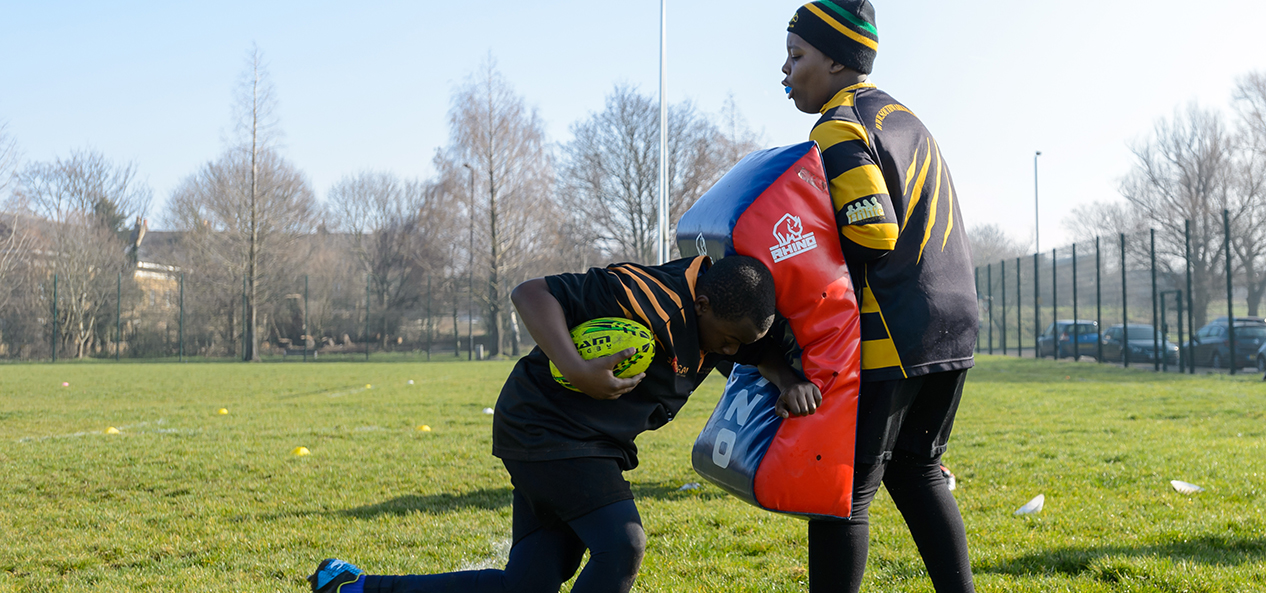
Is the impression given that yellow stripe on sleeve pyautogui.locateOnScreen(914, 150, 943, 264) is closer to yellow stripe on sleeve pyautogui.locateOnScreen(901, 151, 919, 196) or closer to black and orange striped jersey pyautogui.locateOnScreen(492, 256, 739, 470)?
yellow stripe on sleeve pyautogui.locateOnScreen(901, 151, 919, 196)

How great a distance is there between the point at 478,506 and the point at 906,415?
10.6 ft

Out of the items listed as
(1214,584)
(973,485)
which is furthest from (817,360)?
(973,485)

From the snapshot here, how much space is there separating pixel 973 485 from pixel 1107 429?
3.77 m

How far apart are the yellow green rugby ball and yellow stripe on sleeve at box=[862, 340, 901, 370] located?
0.56 meters

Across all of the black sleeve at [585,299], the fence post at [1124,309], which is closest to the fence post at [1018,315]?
the fence post at [1124,309]

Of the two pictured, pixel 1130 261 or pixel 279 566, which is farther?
pixel 1130 261

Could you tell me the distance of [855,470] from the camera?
2.29 meters

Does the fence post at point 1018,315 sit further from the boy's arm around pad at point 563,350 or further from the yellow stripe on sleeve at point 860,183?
the boy's arm around pad at point 563,350

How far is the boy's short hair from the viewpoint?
2.09 m

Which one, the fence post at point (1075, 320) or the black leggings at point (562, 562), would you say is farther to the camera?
the fence post at point (1075, 320)

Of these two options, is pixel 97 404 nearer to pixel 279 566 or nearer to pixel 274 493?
pixel 274 493

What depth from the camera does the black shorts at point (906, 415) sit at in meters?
2.22

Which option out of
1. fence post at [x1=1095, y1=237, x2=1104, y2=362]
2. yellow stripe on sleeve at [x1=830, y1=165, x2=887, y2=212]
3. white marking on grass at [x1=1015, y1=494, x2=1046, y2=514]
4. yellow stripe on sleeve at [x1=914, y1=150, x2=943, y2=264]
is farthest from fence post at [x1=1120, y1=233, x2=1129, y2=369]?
yellow stripe on sleeve at [x1=830, y1=165, x2=887, y2=212]

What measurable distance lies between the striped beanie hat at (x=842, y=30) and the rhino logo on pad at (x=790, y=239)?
0.55m
